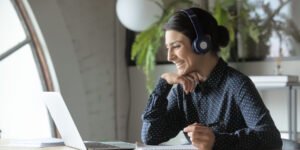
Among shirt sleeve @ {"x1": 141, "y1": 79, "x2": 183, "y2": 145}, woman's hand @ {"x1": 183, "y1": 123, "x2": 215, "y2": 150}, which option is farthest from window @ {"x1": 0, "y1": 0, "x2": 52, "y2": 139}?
woman's hand @ {"x1": 183, "y1": 123, "x2": 215, "y2": 150}

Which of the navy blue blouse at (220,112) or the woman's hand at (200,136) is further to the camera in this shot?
the navy blue blouse at (220,112)

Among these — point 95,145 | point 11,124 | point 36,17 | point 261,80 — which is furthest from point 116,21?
point 95,145

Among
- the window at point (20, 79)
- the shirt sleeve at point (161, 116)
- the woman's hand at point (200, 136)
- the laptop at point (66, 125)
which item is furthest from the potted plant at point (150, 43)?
the woman's hand at point (200, 136)

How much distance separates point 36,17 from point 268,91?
192 cm

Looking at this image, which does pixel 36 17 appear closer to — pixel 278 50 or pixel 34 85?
pixel 34 85

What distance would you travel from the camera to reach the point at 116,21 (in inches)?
176

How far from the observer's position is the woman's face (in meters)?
1.68

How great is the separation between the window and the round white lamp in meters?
0.77

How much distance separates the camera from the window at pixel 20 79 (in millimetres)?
3914

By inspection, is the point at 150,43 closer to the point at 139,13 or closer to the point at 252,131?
the point at 139,13

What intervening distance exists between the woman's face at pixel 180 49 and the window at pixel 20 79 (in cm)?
237

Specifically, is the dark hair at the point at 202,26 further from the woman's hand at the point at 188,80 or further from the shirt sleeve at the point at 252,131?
the shirt sleeve at the point at 252,131

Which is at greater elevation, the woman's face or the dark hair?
the dark hair

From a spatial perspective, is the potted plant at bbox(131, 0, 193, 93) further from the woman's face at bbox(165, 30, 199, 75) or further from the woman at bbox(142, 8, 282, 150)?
the woman's face at bbox(165, 30, 199, 75)
